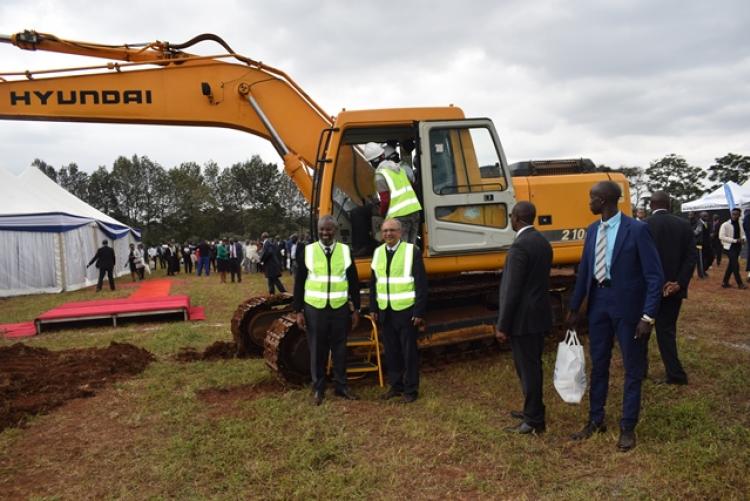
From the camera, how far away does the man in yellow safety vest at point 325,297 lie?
5676 millimetres

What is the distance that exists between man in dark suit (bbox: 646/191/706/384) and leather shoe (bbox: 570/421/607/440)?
69.4 inches

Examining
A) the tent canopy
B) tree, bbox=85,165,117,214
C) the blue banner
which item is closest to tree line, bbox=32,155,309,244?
tree, bbox=85,165,117,214

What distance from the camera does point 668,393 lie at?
18.7 feet

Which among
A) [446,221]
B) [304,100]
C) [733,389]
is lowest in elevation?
[733,389]

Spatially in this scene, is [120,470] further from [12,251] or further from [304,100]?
[12,251]

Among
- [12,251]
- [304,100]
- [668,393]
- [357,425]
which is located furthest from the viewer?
[12,251]

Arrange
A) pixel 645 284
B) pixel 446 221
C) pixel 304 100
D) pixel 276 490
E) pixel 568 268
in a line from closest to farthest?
pixel 276 490, pixel 645 284, pixel 446 221, pixel 304 100, pixel 568 268

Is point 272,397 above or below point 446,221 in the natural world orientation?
below

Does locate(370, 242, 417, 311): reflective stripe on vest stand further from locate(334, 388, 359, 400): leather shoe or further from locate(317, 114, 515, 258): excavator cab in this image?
locate(334, 388, 359, 400): leather shoe

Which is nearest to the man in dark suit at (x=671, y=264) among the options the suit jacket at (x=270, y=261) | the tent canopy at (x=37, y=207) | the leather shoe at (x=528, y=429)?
the leather shoe at (x=528, y=429)

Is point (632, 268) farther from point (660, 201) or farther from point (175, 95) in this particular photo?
point (175, 95)

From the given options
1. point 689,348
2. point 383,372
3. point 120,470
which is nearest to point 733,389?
point 689,348

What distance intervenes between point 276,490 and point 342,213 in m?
3.39

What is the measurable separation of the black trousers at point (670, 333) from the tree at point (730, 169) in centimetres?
5191
